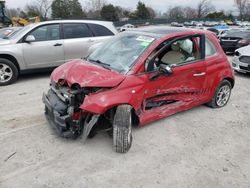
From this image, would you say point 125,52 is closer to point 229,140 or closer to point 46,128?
point 46,128

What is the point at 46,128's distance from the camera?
13.7 ft

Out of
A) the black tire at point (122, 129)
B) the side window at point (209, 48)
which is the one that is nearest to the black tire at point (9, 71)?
the black tire at point (122, 129)

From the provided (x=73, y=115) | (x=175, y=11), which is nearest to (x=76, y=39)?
(x=73, y=115)

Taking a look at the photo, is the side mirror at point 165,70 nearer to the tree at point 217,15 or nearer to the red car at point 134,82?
the red car at point 134,82

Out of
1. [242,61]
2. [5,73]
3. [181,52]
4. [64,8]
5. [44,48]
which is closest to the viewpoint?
[181,52]

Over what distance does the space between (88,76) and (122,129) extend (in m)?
0.89

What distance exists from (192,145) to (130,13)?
210 ft

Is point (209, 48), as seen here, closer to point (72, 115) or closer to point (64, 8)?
point (72, 115)

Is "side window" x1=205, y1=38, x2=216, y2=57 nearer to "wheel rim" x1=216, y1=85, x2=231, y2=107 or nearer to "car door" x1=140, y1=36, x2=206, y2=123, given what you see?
"car door" x1=140, y1=36, x2=206, y2=123

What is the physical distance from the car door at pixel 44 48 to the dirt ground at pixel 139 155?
233 cm

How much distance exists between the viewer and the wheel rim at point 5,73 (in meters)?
6.52

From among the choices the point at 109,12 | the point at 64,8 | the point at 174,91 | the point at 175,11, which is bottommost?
the point at 174,91

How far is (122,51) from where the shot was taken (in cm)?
422

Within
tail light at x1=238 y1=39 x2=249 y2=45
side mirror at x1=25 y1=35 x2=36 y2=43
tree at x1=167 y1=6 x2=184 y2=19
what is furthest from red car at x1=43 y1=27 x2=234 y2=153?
tree at x1=167 y1=6 x2=184 y2=19
